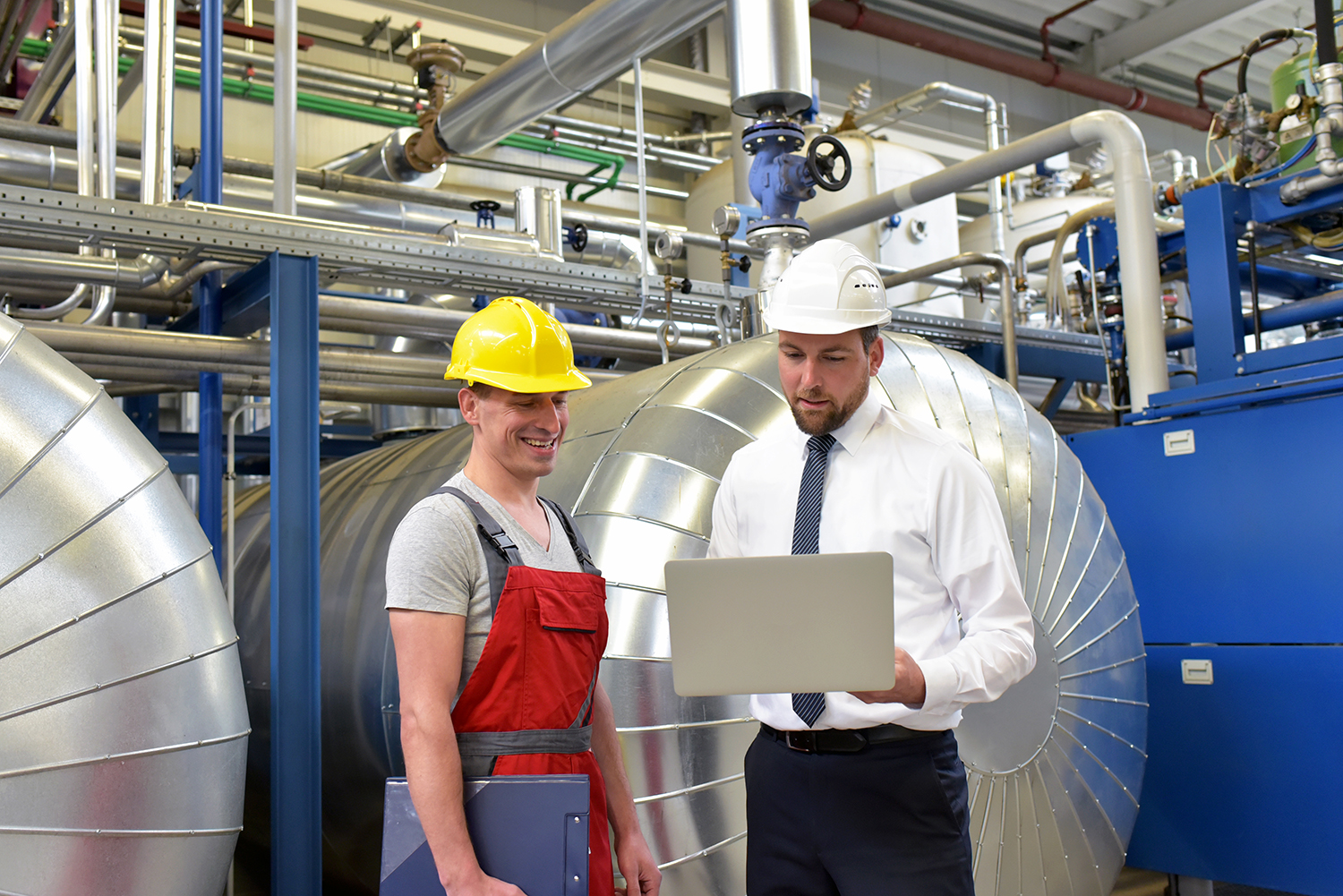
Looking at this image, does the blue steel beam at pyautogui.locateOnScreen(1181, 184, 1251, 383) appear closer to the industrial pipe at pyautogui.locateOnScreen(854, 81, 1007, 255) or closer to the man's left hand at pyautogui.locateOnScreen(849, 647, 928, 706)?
the man's left hand at pyautogui.locateOnScreen(849, 647, 928, 706)

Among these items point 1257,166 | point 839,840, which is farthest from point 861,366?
point 1257,166

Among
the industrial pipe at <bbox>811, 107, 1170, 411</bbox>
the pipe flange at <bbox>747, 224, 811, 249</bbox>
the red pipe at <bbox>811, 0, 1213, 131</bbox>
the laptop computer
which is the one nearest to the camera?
the laptop computer

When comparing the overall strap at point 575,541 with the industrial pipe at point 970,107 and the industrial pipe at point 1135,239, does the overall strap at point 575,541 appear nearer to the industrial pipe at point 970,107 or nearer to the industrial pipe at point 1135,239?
the industrial pipe at point 1135,239

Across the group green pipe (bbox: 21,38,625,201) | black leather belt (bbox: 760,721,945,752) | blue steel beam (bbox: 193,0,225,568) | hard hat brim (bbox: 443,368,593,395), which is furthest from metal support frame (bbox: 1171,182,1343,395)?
green pipe (bbox: 21,38,625,201)

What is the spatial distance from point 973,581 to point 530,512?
68 centimetres

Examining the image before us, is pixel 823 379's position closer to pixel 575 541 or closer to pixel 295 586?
pixel 575 541

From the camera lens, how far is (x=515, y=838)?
1525 mm

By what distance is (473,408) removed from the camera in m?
1.76

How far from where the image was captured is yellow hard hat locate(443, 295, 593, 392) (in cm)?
172

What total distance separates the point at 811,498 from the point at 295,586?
191 cm

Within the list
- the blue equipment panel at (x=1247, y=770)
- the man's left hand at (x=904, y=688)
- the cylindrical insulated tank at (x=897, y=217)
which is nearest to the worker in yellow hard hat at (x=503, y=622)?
the man's left hand at (x=904, y=688)

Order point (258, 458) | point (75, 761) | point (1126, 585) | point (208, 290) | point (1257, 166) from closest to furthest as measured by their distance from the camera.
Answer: point (75, 761) < point (1126, 585) < point (208, 290) < point (1257, 166) < point (258, 458)

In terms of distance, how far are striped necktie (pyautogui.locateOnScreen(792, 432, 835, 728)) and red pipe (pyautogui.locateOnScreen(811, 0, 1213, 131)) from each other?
7.52 meters

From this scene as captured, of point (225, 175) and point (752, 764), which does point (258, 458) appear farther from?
point (752, 764)
